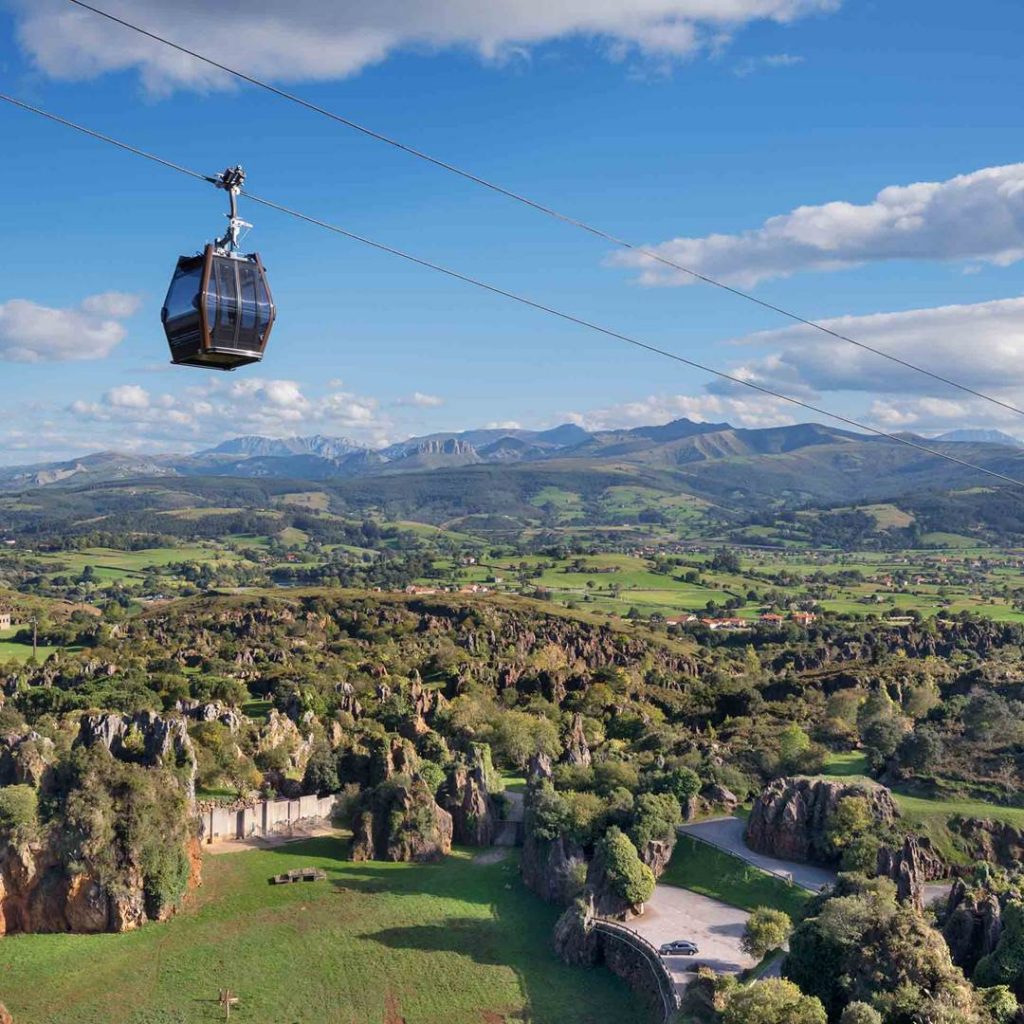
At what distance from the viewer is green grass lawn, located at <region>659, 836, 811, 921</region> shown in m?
45.3

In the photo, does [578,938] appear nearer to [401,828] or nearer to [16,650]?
[401,828]

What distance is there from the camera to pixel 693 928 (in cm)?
4284

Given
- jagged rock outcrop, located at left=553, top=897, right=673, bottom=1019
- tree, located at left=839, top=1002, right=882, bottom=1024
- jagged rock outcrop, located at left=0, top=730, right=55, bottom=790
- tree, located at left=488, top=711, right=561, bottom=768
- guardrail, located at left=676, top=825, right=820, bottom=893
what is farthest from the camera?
tree, located at left=488, top=711, right=561, bottom=768

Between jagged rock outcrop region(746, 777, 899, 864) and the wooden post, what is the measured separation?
80.7 feet

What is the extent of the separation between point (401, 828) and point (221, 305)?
36191mm

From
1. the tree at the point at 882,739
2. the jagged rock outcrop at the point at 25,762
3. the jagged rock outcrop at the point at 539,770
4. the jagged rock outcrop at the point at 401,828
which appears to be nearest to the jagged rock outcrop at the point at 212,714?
the jagged rock outcrop at the point at 25,762

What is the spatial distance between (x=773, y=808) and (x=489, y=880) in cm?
1377

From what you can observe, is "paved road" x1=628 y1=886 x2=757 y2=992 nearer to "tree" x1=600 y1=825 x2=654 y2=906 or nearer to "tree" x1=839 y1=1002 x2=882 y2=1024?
"tree" x1=600 y1=825 x2=654 y2=906

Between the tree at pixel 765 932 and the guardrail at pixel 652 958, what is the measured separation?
3.20 metres

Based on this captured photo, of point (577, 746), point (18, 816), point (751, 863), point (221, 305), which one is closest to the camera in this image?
point (221, 305)

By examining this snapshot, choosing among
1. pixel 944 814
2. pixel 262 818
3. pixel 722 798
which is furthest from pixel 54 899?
pixel 944 814

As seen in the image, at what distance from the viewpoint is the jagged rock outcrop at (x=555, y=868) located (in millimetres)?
46875

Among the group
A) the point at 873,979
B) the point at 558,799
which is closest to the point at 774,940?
the point at 873,979

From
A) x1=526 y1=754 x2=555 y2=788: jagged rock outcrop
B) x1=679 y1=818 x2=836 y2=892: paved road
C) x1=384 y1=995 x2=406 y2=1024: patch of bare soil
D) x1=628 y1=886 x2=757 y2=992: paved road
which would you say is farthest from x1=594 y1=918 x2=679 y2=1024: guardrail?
x1=526 y1=754 x2=555 y2=788: jagged rock outcrop
